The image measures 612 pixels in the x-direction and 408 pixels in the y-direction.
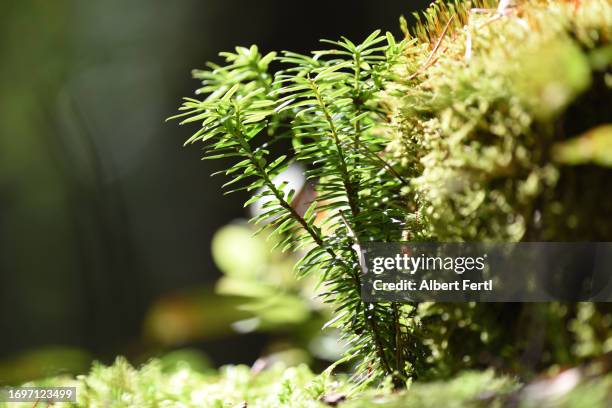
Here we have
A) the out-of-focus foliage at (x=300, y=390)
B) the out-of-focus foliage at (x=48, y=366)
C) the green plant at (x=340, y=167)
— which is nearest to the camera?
the out-of-focus foliage at (x=300, y=390)

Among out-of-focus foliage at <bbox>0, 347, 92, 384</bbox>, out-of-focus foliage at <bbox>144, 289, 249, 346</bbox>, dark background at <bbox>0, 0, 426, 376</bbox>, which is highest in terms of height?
dark background at <bbox>0, 0, 426, 376</bbox>

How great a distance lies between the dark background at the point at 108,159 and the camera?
1.10m

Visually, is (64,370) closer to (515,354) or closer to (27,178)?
(515,354)

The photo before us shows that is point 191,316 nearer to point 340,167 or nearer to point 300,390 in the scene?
point 300,390

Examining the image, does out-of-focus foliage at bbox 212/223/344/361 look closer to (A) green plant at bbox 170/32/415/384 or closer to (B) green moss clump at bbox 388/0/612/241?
(A) green plant at bbox 170/32/415/384

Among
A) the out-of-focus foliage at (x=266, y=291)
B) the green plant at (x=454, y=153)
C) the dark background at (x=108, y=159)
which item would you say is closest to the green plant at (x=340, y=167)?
the green plant at (x=454, y=153)

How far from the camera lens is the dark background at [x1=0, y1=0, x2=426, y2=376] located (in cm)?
110

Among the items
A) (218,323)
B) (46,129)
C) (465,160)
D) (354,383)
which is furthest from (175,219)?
(465,160)

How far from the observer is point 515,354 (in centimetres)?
33

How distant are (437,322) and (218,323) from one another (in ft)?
1.25

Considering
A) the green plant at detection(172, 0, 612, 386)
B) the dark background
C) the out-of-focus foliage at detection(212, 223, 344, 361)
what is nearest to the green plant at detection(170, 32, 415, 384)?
the green plant at detection(172, 0, 612, 386)

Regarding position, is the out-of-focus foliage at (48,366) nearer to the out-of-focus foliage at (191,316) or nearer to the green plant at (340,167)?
the out-of-focus foliage at (191,316)

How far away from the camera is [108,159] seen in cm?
125

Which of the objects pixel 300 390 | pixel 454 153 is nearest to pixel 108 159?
pixel 300 390
